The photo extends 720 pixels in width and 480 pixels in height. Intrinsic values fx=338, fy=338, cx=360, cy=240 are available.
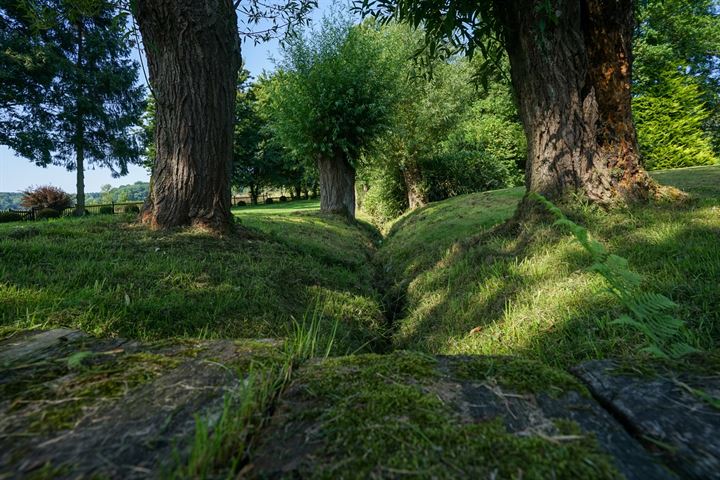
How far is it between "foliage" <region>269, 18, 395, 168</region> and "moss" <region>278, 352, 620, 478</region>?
36.2 ft

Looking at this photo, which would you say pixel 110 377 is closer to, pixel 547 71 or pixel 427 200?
pixel 547 71

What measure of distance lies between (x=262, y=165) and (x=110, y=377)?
4133cm

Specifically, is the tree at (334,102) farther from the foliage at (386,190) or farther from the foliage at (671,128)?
the foliage at (671,128)

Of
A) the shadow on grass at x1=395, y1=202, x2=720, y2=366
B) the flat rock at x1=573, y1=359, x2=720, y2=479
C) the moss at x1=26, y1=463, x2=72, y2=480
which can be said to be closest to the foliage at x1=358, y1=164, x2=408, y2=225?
the shadow on grass at x1=395, y1=202, x2=720, y2=366

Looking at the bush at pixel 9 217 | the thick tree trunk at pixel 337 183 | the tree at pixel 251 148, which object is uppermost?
the tree at pixel 251 148

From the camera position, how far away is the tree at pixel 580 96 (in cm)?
416

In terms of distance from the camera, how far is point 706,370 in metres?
0.98

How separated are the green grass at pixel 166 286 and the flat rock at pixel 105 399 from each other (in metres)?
1.21

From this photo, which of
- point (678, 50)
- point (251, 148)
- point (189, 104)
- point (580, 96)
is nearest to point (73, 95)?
point (251, 148)

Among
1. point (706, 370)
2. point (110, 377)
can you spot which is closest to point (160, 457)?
point (110, 377)

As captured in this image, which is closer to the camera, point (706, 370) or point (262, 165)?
point (706, 370)

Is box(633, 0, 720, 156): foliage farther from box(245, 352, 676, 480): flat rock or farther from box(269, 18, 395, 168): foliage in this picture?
box(245, 352, 676, 480): flat rock

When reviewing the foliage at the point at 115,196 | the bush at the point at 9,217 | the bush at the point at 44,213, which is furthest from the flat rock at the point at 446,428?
the foliage at the point at 115,196

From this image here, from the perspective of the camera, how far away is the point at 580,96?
4.20 metres
